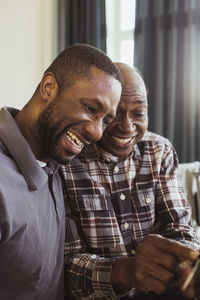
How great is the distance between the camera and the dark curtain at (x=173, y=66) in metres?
2.98

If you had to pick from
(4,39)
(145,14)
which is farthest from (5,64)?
(145,14)

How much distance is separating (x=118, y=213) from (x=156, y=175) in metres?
0.20

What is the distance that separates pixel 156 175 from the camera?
121cm

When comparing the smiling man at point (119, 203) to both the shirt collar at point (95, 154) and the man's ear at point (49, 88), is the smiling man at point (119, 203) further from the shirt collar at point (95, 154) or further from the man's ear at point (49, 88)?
the man's ear at point (49, 88)

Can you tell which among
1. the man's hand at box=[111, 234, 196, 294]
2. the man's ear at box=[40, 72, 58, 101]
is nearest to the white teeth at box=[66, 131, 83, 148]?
the man's ear at box=[40, 72, 58, 101]

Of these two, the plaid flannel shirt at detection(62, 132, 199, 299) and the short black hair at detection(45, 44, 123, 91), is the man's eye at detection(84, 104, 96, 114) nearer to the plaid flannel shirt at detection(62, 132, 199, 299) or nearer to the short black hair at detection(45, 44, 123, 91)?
the short black hair at detection(45, 44, 123, 91)

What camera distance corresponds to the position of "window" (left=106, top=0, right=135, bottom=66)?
348 centimetres

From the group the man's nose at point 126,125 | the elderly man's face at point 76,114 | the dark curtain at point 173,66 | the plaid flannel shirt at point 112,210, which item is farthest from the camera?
the dark curtain at point 173,66

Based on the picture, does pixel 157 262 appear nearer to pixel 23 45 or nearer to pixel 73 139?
pixel 73 139

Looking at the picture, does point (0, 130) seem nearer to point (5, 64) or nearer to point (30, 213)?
point (30, 213)

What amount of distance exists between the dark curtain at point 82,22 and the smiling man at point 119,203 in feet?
8.14

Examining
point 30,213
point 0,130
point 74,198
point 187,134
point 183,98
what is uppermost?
point 0,130

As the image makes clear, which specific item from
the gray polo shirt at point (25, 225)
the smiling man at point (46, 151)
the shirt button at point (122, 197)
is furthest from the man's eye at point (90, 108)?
the shirt button at point (122, 197)

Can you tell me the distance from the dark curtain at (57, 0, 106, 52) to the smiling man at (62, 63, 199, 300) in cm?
248
